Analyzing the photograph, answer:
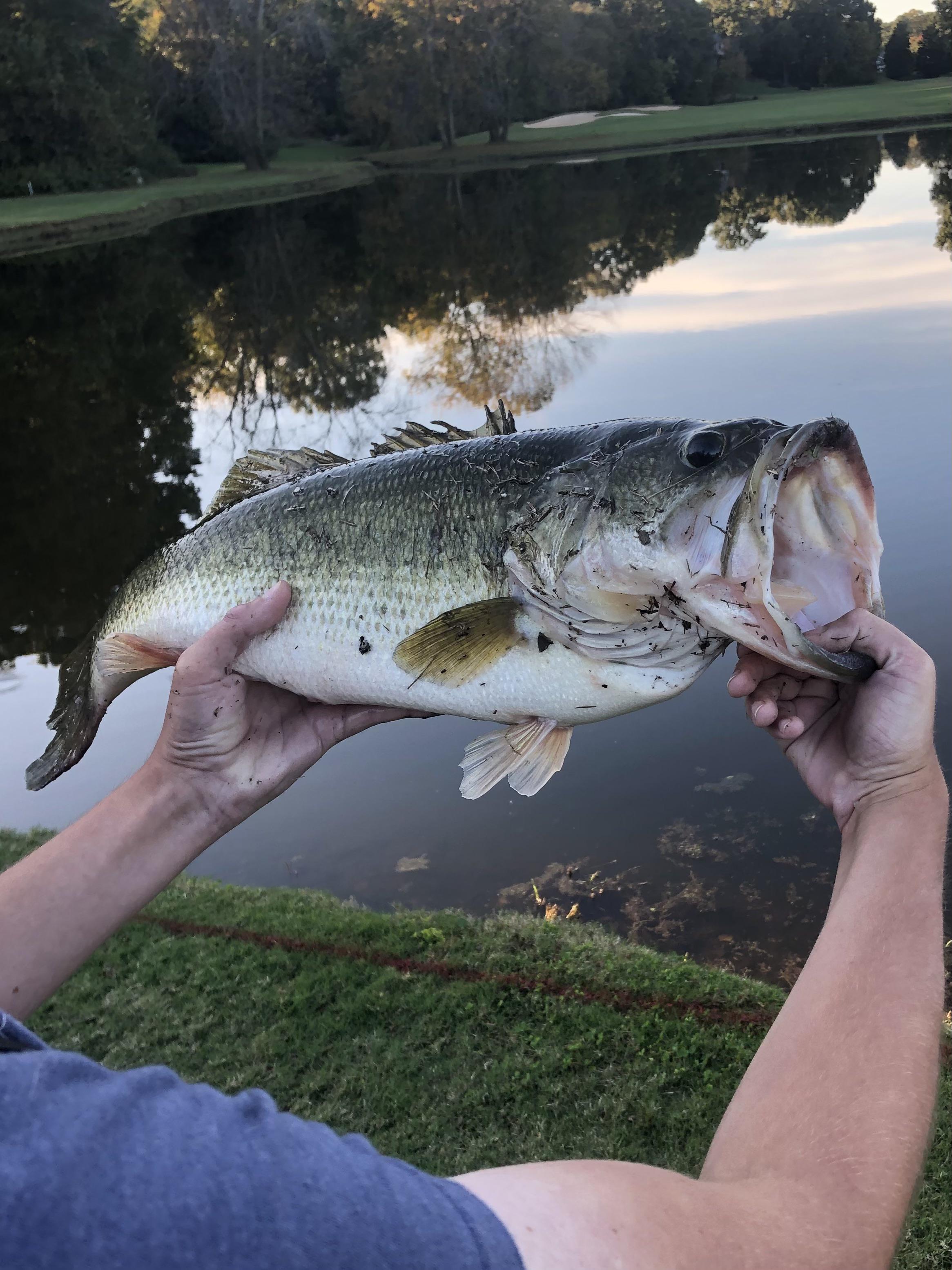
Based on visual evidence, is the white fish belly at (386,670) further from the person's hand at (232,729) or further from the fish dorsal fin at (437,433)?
the fish dorsal fin at (437,433)

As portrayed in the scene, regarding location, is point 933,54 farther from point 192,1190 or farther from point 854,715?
point 192,1190

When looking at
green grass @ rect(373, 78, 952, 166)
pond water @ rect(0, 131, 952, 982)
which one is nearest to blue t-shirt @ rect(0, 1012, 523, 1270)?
pond water @ rect(0, 131, 952, 982)

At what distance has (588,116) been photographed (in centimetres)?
6581

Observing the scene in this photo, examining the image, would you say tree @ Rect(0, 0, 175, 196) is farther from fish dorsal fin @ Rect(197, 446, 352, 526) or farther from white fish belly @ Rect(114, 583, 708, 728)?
white fish belly @ Rect(114, 583, 708, 728)

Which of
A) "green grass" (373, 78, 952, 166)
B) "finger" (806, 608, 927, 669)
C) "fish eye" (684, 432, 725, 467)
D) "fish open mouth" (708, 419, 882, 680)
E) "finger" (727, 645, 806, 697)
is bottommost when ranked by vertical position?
"finger" (727, 645, 806, 697)

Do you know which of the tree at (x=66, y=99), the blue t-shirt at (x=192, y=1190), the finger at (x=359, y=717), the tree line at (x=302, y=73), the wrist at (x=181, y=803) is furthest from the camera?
the tree line at (x=302, y=73)

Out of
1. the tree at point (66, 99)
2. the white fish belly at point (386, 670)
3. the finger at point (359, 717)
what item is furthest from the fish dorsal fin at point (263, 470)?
the tree at point (66, 99)

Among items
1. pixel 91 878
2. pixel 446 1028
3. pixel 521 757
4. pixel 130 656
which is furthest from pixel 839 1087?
pixel 446 1028

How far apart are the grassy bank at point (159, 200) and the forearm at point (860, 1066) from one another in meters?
35.6

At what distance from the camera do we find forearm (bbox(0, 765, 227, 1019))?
6.92 ft

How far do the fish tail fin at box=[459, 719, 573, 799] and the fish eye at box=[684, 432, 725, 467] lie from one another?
81cm

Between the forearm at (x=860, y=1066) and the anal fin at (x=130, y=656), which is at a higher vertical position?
the anal fin at (x=130, y=656)

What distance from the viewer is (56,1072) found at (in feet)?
2.62

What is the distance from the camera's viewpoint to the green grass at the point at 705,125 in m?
48.4
